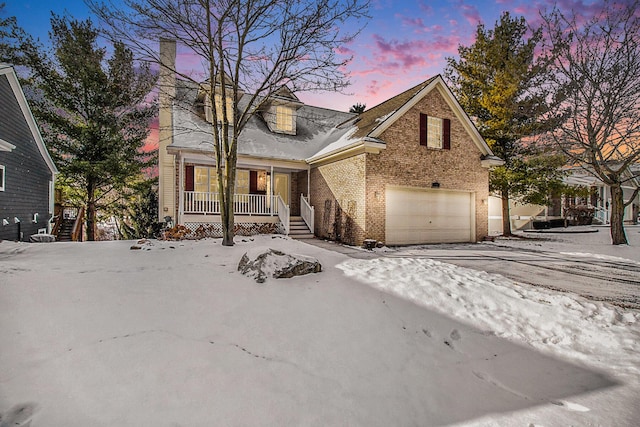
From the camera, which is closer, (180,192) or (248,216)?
(180,192)

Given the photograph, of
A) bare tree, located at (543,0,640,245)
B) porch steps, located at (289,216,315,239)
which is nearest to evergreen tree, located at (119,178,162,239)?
porch steps, located at (289,216,315,239)

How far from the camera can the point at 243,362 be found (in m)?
3.03

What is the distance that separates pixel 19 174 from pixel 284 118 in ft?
34.8

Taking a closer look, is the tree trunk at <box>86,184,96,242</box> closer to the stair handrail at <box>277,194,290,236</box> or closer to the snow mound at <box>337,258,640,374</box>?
the stair handrail at <box>277,194,290,236</box>

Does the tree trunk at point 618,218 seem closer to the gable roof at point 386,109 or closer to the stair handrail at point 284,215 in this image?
the gable roof at point 386,109

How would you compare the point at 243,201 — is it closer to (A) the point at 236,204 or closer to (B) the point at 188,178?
(A) the point at 236,204

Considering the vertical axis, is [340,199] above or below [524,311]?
above

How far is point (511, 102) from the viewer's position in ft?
45.0

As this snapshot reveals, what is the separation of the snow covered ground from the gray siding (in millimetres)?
6029

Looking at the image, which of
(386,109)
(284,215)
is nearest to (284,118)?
(386,109)

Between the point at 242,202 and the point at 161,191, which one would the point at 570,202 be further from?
the point at 161,191

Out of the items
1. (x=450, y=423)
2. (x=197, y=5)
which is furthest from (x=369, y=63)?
(x=450, y=423)

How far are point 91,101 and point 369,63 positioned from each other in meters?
14.5

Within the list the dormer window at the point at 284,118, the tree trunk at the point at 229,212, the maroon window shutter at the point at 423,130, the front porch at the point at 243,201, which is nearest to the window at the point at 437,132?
the maroon window shutter at the point at 423,130
